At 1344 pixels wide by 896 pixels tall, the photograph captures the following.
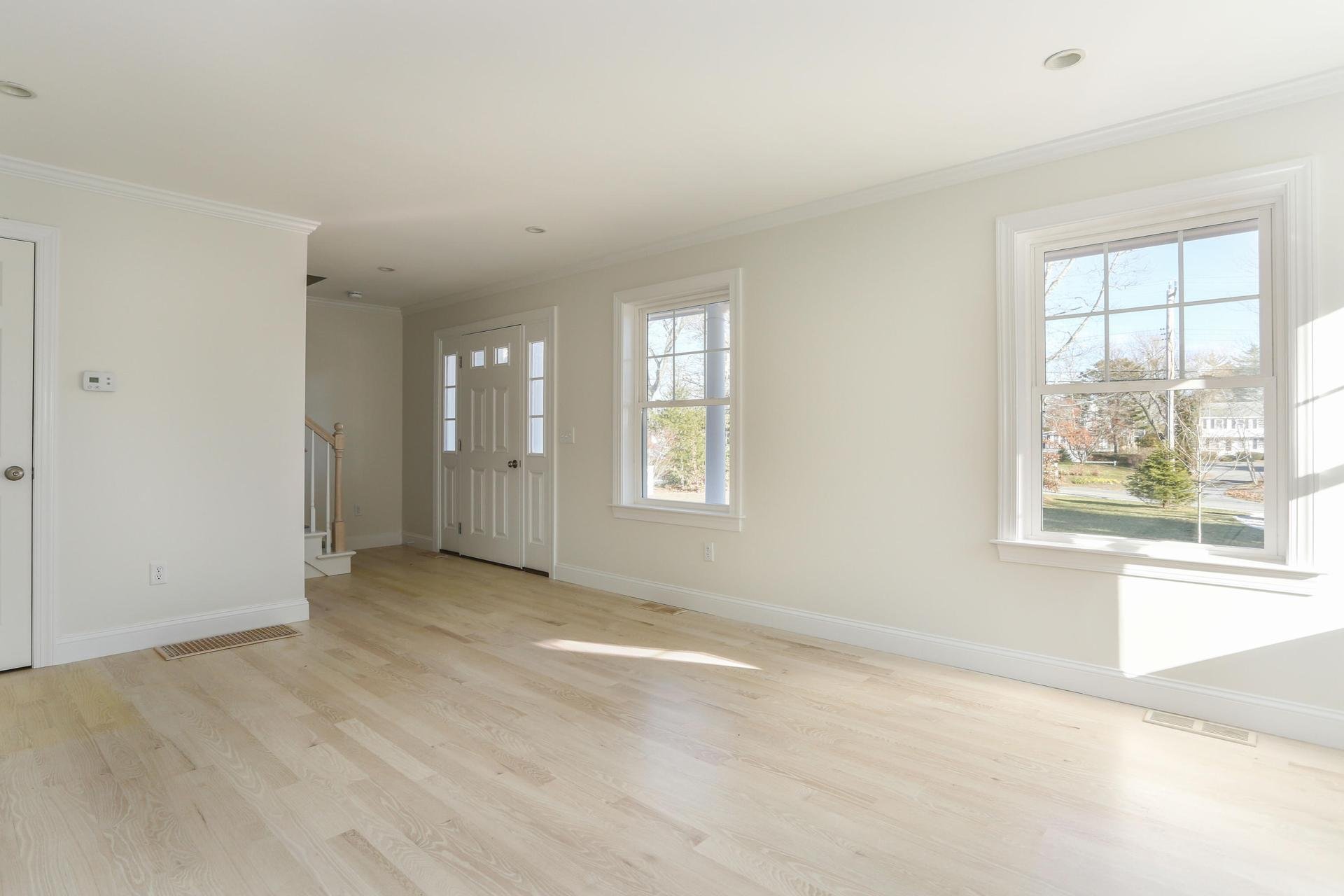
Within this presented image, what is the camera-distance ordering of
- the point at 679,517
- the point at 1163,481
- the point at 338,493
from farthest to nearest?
the point at 338,493 < the point at 679,517 < the point at 1163,481

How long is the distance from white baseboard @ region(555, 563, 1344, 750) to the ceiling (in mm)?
2381

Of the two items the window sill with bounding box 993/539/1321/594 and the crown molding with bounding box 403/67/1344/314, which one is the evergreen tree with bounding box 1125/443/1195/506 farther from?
the crown molding with bounding box 403/67/1344/314

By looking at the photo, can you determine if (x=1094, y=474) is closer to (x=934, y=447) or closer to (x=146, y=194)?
(x=934, y=447)

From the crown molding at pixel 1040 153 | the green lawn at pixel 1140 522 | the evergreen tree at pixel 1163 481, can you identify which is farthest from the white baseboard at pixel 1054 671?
the crown molding at pixel 1040 153

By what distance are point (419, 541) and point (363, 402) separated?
59.9 inches

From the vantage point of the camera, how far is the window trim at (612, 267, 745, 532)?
443cm

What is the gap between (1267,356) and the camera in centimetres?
279

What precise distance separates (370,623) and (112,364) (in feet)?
6.50

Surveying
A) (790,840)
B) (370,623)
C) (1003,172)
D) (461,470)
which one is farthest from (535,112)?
(461,470)

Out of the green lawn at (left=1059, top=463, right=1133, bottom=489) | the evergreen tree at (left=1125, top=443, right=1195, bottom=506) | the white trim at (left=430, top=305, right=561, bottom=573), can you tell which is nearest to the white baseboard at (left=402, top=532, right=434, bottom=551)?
the white trim at (left=430, top=305, right=561, bottom=573)

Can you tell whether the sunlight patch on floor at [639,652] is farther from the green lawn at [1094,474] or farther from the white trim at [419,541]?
the white trim at [419,541]

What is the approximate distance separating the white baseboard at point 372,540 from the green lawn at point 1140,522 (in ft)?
20.2

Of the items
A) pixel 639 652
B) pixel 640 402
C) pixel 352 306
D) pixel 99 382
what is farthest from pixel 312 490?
pixel 639 652

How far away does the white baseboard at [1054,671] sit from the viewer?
2.67 meters
